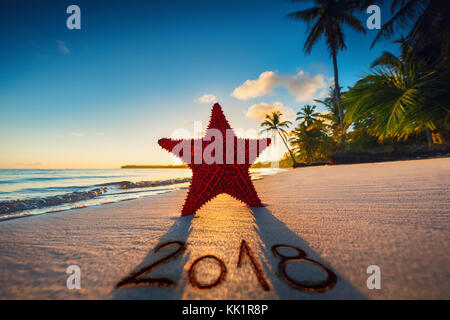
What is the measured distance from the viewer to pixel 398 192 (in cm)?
204

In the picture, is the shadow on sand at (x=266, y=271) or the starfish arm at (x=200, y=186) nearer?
the shadow on sand at (x=266, y=271)

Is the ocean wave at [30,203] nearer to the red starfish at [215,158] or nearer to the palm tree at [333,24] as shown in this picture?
the red starfish at [215,158]

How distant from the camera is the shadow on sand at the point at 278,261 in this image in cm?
70

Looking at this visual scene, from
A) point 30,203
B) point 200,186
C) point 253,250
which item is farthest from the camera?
point 30,203

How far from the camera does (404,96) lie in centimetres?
514

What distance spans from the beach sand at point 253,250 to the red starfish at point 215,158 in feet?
0.92

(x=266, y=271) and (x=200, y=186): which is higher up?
(x=200, y=186)

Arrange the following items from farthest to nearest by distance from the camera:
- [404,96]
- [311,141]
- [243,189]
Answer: [311,141] < [404,96] < [243,189]

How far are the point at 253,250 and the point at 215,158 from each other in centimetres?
103

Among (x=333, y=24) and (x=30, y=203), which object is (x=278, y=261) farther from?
(x=333, y=24)

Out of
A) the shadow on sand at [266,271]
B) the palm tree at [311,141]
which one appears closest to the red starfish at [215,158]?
the shadow on sand at [266,271]

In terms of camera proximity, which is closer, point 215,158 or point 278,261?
point 278,261

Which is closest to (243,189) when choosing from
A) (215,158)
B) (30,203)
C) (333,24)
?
(215,158)
